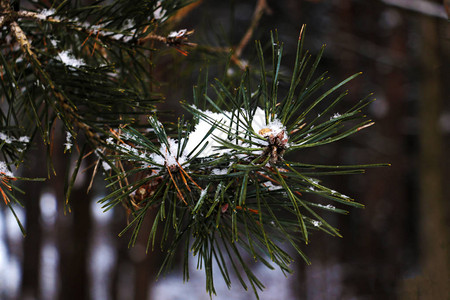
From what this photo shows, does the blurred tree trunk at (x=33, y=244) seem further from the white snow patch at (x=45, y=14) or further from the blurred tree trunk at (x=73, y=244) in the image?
the white snow patch at (x=45, y=14)

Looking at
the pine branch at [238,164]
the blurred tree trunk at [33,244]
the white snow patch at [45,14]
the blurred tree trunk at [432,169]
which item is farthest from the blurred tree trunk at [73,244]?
the pine branch at [238,164]

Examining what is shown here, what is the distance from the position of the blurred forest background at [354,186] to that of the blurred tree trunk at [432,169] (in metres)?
0.01

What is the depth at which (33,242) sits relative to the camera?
4.80 meters

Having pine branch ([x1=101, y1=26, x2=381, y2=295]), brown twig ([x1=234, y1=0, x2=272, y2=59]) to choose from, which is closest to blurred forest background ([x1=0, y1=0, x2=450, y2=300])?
brown twig ([x1=234, y1=0, x2=272, y2=59])

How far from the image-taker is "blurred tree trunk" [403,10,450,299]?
3.32 metres

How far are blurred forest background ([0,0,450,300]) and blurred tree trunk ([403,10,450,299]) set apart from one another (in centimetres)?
1

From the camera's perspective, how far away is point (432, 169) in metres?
3.64

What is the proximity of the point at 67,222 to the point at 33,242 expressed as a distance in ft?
3.60

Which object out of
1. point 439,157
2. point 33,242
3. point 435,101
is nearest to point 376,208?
point 439,157

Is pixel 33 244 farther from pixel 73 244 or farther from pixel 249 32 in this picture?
pixel 249 32

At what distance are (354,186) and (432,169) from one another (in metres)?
1.67

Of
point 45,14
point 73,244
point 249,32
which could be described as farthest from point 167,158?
point 73,244

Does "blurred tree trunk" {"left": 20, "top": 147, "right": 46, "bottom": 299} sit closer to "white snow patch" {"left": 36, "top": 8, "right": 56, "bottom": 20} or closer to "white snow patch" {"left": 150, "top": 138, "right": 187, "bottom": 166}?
"white snow patch" {"left": 36, "top": 8, "right": 56, "bottom": 20}

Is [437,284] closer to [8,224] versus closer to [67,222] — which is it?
[67,222]
